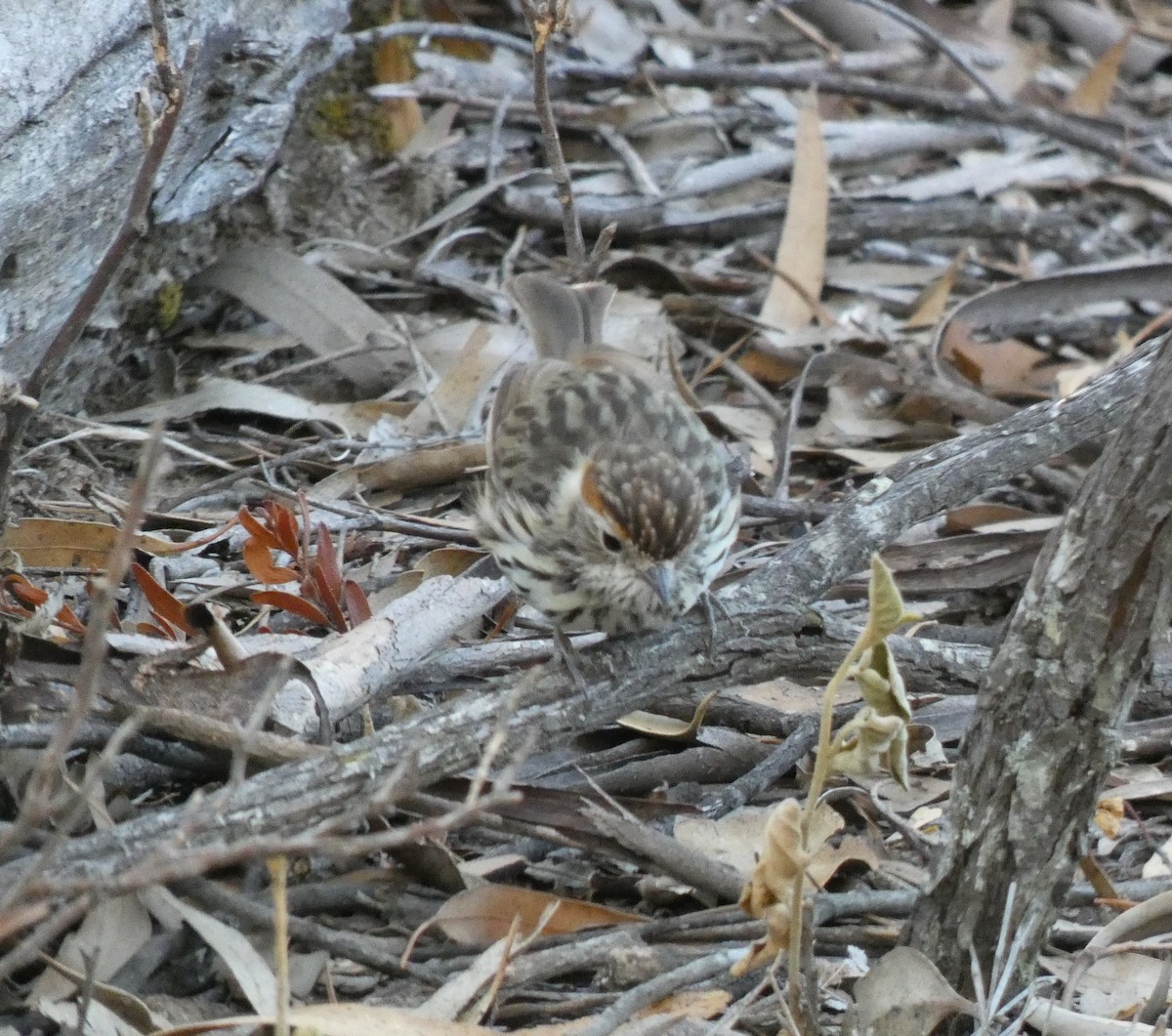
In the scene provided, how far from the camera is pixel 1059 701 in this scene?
9.61 ft

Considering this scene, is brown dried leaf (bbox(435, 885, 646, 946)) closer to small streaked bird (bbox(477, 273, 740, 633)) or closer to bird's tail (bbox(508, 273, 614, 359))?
small streaked bird (bbox(477, 273, 740, 633))

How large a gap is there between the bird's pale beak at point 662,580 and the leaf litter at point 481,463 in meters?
0.33

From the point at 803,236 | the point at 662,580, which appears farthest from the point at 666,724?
the point at 803,236

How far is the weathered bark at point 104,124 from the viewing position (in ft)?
13.8

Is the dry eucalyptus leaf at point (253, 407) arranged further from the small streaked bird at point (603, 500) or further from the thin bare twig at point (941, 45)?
the thin bare twig at point (941, 45)

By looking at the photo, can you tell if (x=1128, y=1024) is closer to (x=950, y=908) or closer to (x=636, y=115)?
(x=950, y=908)

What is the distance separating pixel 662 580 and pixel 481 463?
1.55 metres

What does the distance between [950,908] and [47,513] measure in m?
3.02

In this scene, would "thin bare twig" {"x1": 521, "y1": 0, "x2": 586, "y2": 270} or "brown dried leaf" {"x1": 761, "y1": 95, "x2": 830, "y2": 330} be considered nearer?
"thin bare twig" {"x1": 521, "y1": 0, "x2": 586, "y2": 270}

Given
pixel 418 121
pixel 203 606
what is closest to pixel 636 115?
pixel 418 121

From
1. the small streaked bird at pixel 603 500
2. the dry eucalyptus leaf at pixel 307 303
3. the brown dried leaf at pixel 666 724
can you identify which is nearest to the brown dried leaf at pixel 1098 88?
the dry eucalyptus leaf at pixel 307 303

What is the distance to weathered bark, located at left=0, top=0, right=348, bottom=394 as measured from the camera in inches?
166

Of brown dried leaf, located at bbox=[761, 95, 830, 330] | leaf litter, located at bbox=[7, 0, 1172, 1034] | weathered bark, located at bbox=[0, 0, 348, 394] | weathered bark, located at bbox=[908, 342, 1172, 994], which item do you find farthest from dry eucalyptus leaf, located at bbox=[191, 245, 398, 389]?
weathered bark, located at bbox=[908, 342, 1172, 994]

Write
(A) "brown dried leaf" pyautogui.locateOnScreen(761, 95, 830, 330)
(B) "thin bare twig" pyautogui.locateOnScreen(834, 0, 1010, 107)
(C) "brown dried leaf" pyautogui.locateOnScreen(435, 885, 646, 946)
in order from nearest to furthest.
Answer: (C) "brown dried leaf" pyautogui.locateOnScreen(435, 885, 646, 946) < (A) "brown dried leaf" pyautogui.locateOnScreen(761, 95, 830, 330) < (B) "thin bare twig" pyautogui.locateOnScreen(834, 0, 1010, 107)
